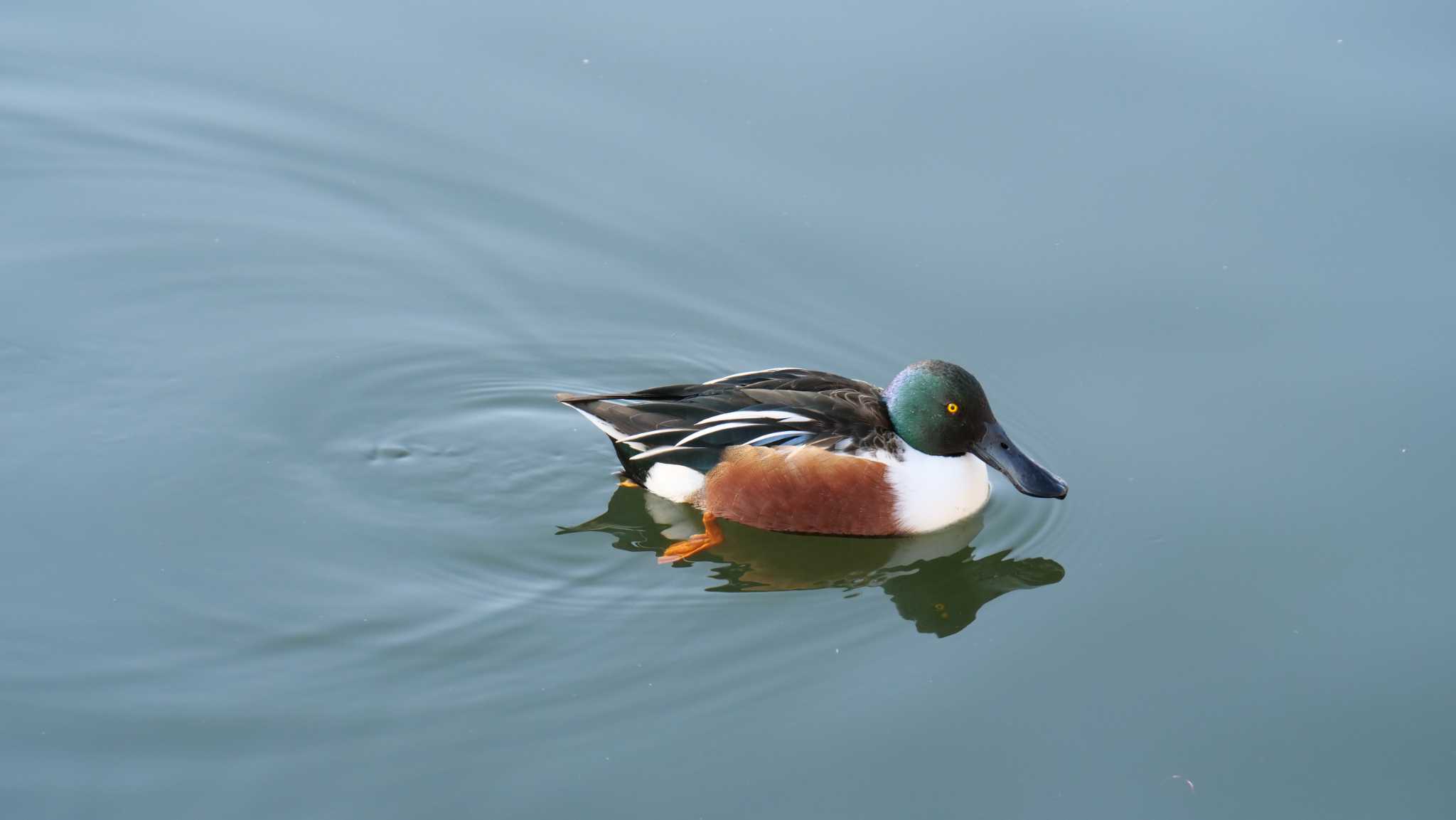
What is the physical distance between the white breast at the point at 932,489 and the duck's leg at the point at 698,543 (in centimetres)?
88

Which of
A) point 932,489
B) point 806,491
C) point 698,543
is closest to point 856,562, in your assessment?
point 806,491

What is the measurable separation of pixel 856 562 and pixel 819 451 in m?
0.56

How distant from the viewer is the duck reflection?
7262mm

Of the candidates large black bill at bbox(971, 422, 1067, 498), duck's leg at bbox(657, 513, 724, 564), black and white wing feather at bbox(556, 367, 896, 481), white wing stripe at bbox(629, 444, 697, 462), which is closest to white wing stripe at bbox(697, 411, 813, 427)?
black and white wing feather at bbox(556, 367, 896, 481)

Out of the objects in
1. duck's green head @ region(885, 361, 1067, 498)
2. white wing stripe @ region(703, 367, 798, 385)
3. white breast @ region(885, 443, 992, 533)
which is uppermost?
white wing stripe @ region(703, 367, 798, 385)

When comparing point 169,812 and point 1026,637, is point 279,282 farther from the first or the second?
point 1026,637

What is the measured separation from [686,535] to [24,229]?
4.44 meters

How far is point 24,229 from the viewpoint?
913 centimetres

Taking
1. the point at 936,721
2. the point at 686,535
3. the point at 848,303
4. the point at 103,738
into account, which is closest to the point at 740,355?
the point at 848,303

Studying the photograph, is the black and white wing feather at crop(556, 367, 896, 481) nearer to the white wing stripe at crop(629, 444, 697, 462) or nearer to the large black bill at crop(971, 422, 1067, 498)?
the white wing stripe at crop(629, 444, 697, 462)

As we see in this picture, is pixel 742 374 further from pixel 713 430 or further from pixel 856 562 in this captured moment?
pixel 856 562

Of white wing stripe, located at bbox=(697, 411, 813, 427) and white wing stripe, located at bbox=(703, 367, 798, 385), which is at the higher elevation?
white wing stripe, located at bbox=(703, 367, 798, 385)

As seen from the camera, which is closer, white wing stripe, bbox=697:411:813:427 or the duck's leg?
the duck's leg

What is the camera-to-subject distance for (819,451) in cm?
761
